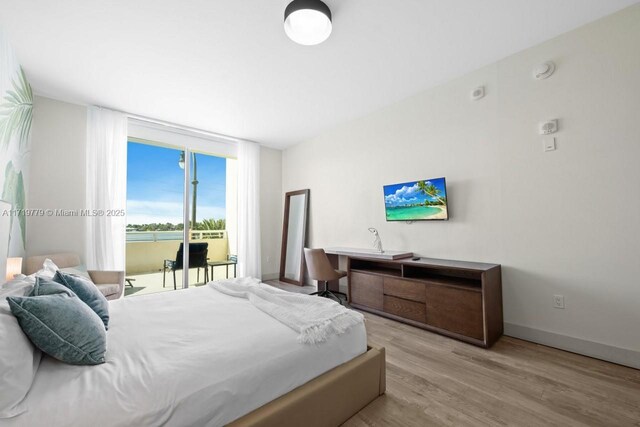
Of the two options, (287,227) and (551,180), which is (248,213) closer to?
(287,227)

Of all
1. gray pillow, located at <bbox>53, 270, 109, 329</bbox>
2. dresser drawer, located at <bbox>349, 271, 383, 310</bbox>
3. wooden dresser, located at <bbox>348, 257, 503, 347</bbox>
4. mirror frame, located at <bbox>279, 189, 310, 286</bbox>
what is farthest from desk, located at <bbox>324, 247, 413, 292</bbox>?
gray pillow, located at <bbox>53, 270, 109, 329</bbox>

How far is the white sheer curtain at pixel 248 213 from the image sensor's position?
5043mm

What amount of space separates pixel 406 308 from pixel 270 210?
346 centimetres

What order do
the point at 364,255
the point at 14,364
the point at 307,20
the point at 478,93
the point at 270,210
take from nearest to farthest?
the point at 14,364, the point at 307,20, the point at 478,93, the point at 364,255, the point at 270,210

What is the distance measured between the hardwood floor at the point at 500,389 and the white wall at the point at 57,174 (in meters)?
4.07

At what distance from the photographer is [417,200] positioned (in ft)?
11.0

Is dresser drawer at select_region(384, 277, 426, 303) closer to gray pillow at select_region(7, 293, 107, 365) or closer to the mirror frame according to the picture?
the mirror frame

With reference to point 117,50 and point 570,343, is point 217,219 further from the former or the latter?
point 570,343

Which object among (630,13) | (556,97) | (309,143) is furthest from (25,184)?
(630,13)

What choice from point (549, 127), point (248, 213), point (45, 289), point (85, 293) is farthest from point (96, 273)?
point (549, 127)

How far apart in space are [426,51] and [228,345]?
9.82 ft

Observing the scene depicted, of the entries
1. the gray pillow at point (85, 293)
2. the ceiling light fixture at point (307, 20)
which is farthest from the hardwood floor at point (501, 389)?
the ceiling light fixture at point (307, 20)

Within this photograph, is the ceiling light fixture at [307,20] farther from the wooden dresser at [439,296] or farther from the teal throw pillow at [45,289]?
the wooden dresser at [439,296]

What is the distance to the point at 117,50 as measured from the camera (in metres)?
2.57
